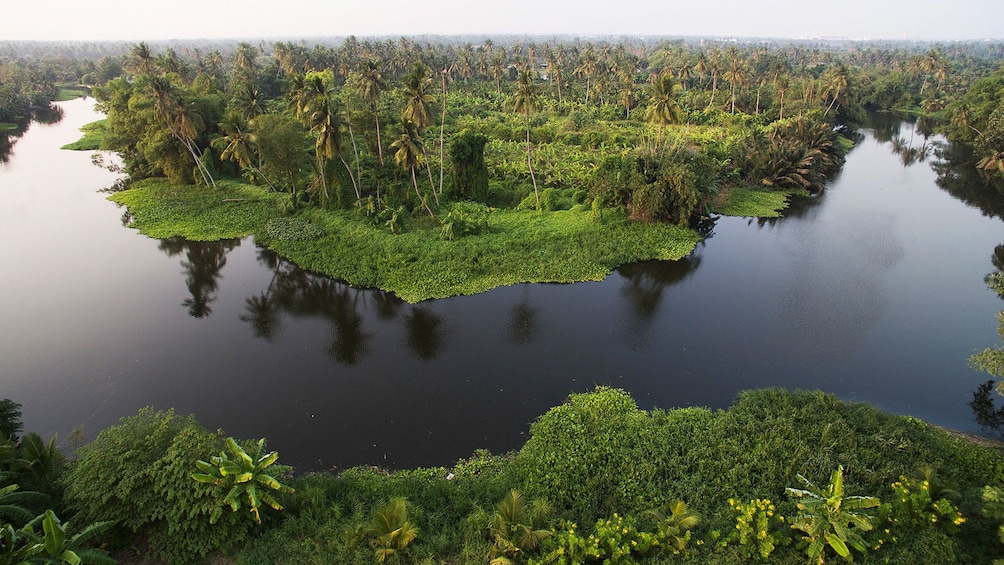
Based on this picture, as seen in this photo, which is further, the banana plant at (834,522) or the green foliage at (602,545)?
the green foliage at (602,545)

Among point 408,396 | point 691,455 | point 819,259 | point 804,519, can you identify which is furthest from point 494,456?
point 819,259

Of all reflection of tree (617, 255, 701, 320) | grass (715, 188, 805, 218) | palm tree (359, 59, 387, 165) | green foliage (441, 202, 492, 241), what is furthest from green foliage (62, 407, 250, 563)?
grass (715, 188, 805, 218)

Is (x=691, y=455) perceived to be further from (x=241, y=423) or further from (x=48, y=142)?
(x=48, y=142)

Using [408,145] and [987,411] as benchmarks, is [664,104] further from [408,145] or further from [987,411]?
[987,411]

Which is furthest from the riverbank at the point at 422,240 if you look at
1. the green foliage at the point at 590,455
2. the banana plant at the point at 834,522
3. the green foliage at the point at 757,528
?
the banana plant at the point at 834,522


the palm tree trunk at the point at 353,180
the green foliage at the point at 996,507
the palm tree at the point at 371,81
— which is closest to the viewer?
the green foliage at the point at 996,507

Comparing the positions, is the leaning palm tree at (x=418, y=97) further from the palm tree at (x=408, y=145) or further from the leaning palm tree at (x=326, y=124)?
the leaning palm tree at (x=326, y=124)
